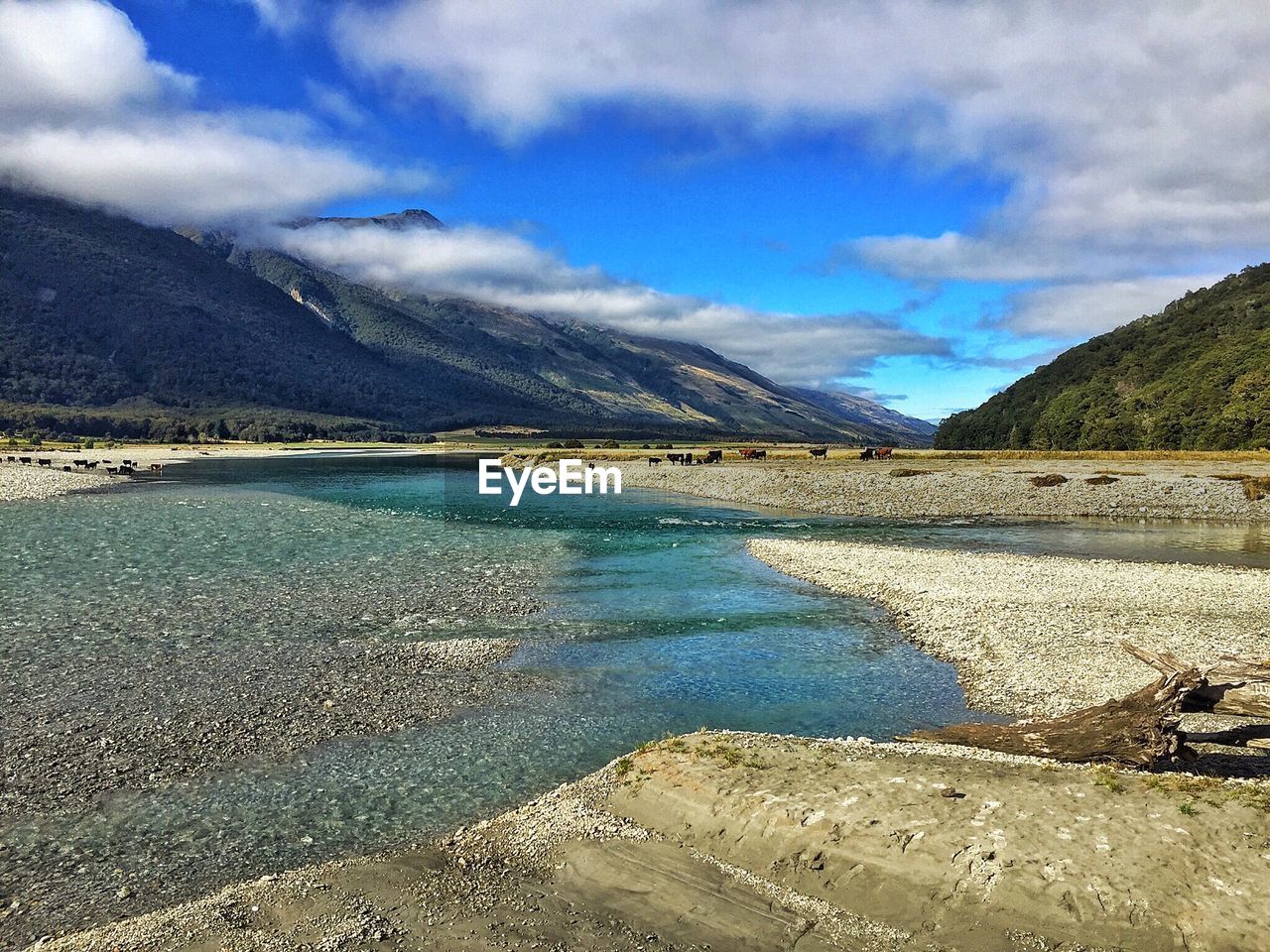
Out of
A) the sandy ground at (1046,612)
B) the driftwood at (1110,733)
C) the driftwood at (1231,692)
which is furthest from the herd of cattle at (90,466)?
the driftwood at (1231,692)

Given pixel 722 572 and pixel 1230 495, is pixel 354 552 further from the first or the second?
pixel 1230 495

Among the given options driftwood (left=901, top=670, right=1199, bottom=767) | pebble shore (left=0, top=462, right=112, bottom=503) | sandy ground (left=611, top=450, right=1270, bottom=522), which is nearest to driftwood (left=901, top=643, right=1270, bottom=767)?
driftwood (left=901, top=670, right=1199, bottom=767)

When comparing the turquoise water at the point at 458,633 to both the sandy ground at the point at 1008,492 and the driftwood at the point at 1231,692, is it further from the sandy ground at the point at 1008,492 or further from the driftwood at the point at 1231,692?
the sandy ground at the point at 1008,492

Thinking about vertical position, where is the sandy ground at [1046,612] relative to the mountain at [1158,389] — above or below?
below

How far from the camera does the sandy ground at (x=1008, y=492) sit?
66.1m

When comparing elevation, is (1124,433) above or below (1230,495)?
above

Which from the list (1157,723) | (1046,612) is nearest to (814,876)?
(1157,723)

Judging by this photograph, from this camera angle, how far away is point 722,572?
39.1 meters

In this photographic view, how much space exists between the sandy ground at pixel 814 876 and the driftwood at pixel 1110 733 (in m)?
1.20

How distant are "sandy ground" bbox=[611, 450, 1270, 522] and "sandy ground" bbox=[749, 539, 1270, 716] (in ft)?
93.6

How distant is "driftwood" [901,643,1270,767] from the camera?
13992 millimetres

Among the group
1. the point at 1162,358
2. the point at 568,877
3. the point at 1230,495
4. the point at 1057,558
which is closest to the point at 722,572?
the point at 1057,558

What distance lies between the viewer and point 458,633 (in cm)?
2689

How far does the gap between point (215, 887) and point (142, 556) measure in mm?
35751
